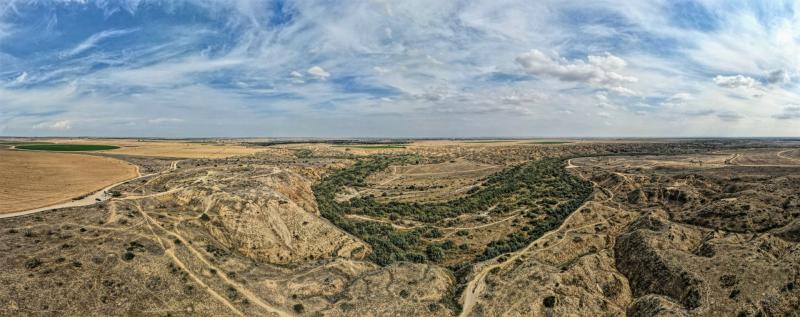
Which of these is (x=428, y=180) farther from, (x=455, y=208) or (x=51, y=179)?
(x=51, y=179)

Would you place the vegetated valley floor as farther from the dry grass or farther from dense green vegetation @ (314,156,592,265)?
the dry grass

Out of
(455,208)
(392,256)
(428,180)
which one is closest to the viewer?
(392,256)

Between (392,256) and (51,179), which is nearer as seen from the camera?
(392,256)

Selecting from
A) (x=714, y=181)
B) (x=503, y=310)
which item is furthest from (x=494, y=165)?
(x=503, y=310)

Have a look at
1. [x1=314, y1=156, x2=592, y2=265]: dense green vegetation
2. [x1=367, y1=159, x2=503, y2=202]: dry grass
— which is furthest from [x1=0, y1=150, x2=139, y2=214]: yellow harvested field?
[x1=367, y1=159, x2=503, y2=202]: dry grass

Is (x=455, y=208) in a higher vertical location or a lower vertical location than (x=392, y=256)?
higher

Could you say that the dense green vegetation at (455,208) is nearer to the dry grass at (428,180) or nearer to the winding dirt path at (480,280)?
the winding dirt path at (480,280)

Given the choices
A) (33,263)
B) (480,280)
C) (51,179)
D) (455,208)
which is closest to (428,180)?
(455,208)

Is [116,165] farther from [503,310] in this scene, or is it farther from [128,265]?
[503,310]
